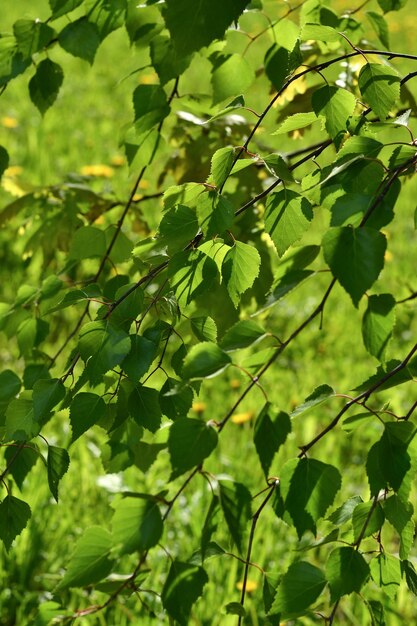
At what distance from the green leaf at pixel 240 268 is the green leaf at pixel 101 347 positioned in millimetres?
113

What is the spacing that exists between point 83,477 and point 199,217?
155cm

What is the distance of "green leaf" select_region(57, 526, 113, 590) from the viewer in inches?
31.6

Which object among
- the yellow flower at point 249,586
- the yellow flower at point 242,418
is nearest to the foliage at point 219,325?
the yellow flower at point 249,586

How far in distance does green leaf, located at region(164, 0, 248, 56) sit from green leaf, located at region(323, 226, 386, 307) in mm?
242

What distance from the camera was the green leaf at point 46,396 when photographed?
2.63 feet

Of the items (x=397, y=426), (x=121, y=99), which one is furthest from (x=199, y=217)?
(x=121, y=99)

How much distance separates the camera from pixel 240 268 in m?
0.81

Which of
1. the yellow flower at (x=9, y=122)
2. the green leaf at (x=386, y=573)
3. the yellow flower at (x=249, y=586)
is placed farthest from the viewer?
the yellow flower at (x=9, y=122)

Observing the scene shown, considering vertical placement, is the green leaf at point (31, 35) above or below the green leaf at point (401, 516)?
above

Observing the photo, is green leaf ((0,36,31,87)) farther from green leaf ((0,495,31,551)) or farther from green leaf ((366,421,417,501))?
green leaf ((366,421,417,501))

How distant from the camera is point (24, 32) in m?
1.11

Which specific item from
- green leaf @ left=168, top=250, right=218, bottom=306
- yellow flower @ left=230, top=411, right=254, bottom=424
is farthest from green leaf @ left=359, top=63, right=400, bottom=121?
yellow flower @ left=230, top=411, right=254, bottom=424

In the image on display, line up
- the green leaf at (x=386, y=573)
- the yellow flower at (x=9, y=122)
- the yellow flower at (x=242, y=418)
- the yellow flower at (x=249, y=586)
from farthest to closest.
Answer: the yellow flower at (x=9, y=122), the yellow flower at (x=242, y=418), the yellow flower at (x=249, y=586), the green leaf at (x=386, y=573)

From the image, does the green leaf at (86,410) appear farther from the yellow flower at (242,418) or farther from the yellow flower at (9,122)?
the yellow flower at (9,122)
